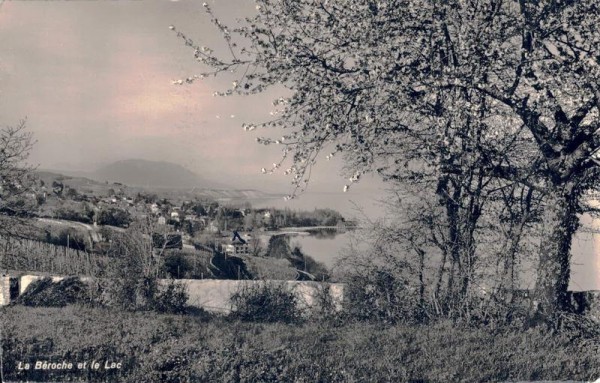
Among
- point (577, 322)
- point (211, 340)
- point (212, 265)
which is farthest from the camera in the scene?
point (212, 265)

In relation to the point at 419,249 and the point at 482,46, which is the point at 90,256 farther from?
the point at 482,46

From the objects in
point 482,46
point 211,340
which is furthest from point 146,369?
point 482,46

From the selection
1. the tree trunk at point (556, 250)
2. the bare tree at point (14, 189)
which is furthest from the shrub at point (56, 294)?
the tree trunk at point (556, 250)

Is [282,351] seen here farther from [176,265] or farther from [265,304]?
[176,265]

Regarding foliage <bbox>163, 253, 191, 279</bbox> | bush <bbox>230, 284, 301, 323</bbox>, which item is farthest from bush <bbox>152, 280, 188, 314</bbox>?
bush <bbox>230, 284, 301, 323</bbox>

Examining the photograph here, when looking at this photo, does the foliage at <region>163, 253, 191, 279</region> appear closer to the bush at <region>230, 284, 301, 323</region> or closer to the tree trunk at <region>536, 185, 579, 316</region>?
the bush at <region>230, 284, 301, 323</region>

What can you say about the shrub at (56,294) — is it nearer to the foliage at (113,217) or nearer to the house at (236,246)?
the foliage at (113,217)
